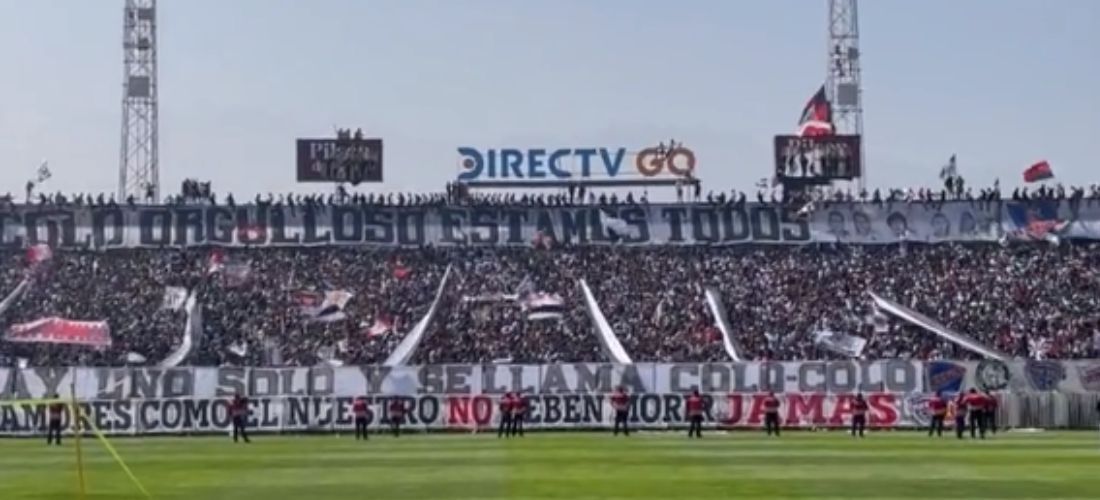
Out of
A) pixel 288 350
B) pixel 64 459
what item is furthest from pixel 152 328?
pixel 64 459

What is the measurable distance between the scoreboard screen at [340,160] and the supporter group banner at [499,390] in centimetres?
2556

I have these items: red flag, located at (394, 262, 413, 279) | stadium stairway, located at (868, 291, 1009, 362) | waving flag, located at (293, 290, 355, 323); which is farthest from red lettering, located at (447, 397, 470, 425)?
red flag, located at (394, 262, 413, 279)

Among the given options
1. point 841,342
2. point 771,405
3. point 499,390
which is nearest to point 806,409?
point 771,405

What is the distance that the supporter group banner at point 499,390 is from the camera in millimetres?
57375

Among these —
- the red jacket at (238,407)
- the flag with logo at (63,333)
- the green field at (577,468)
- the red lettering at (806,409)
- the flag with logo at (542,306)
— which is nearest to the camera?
the green field at (577,468)

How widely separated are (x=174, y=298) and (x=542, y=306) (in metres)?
14.4

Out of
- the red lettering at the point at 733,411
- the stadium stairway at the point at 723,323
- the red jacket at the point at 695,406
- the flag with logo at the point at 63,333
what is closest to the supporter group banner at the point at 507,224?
the stadium stairway at the point at 723,323

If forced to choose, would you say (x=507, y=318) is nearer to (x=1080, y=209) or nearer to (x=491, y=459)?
(x=1080, y=209)

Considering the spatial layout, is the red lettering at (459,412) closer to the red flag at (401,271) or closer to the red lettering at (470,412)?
the red lettering at (470,412)

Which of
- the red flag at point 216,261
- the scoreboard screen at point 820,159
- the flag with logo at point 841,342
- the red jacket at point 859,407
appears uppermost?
the scoreboard screen at point 820,159

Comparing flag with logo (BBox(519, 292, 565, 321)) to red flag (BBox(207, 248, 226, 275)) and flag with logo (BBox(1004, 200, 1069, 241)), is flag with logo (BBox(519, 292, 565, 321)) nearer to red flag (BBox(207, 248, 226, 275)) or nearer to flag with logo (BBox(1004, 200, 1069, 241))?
red flag (BBox(207, 248, 226, 275))

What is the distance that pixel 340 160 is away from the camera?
85.5m

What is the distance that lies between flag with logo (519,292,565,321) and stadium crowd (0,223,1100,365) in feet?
1.44

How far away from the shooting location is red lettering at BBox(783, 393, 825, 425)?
5772 centimetres
